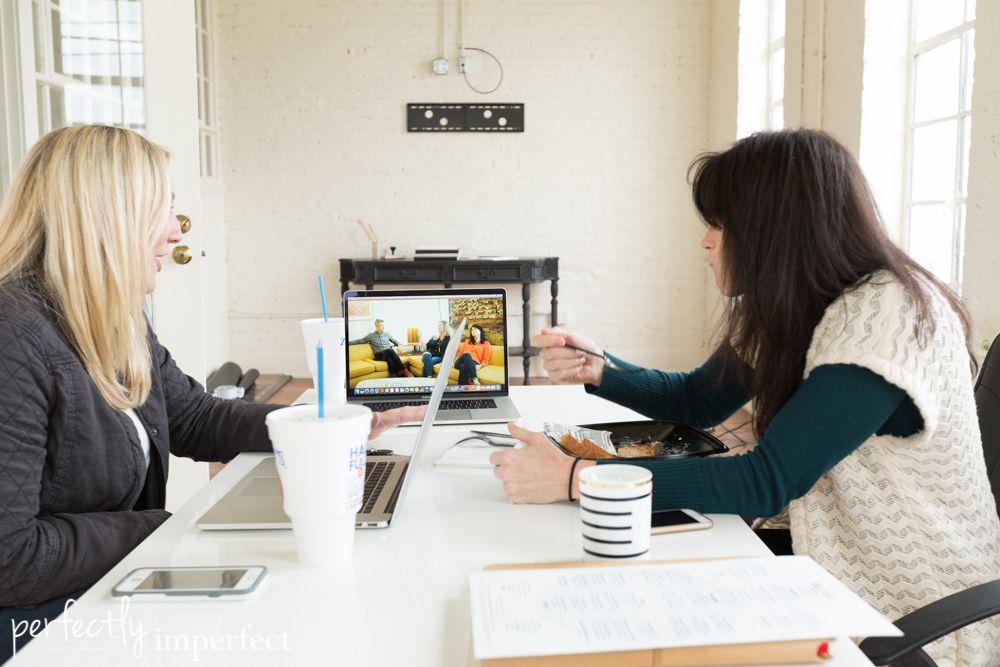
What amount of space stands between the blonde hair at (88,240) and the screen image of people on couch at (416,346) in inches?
31.0

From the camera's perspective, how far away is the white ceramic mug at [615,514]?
35.5 inches

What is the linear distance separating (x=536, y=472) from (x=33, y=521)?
0.64m

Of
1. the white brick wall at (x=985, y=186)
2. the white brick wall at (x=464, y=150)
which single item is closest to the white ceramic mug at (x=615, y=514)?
the white brick wall at (x=985, y=186)

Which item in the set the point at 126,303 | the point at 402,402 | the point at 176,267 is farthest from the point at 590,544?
the point at 176,267

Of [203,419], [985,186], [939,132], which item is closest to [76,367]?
[203,419]

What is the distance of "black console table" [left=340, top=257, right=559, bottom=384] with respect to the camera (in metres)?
5.40

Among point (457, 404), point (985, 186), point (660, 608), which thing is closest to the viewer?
point (660, 608)

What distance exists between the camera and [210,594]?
871 mm

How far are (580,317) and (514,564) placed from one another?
16.9ft

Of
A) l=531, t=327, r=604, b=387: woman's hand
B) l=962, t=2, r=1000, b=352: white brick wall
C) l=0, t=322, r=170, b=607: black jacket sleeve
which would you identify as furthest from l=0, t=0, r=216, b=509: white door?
l=962, t=2, r=1000, b=352: white brick wall

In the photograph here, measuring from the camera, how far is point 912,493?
1216 millimetres

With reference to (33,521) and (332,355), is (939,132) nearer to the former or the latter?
(332,355)

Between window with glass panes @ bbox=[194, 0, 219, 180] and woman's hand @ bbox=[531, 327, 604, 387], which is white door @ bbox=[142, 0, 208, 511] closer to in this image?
woman's hand @ bbox=[531, 327, 604, 387]

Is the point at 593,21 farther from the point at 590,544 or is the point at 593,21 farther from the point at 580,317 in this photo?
the point at 590,544
